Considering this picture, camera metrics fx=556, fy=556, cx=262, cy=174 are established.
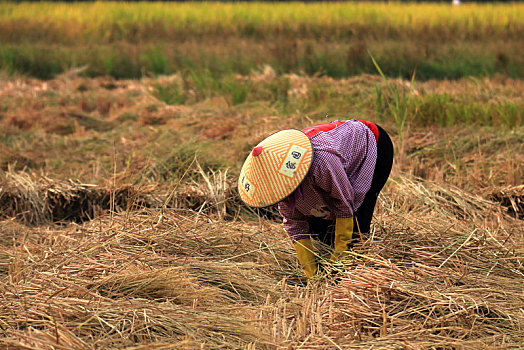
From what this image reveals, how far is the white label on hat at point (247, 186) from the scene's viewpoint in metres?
1.78

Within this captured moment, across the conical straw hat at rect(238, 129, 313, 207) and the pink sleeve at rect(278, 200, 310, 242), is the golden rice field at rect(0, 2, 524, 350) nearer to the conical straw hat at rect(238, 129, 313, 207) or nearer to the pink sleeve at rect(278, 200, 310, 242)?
the pink sleeve at rect(278, 200, 310, 242)

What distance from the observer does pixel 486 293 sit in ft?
6.07

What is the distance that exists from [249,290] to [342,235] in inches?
15.2

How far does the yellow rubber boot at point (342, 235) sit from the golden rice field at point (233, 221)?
0.05m

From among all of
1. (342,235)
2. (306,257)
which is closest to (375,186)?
(342,235)

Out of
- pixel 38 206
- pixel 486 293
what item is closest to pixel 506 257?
pixel 486 293

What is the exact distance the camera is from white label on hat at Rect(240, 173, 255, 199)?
5.84 feet

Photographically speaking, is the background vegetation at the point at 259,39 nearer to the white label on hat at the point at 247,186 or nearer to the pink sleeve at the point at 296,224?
the pink sleeve at the point at 296,224

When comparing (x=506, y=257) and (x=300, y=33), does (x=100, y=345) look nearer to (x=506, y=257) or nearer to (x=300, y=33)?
(x=506, y=257)

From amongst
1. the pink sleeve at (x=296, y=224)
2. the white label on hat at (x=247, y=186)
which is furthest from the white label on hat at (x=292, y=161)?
the pink sleeve at (x=296, y=224)

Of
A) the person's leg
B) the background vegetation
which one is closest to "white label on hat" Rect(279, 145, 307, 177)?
the person's leg

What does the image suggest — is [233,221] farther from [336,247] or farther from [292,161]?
[292,161]

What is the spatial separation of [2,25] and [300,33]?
5102 millimetres

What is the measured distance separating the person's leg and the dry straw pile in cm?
9
